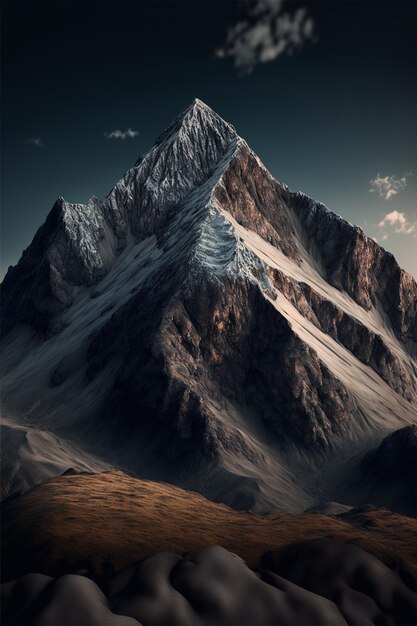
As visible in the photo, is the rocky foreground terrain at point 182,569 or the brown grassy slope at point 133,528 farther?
the brown grassy slope at point 133,528

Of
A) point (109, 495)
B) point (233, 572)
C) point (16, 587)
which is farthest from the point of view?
point (109, 495)

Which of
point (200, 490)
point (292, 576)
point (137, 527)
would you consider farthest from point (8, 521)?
point (200, 490)

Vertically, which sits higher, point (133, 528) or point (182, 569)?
point (182, 569)

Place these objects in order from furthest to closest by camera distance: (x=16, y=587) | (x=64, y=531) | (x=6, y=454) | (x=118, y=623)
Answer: (x=6, y=454) → (x=64, y=531) → (x=16, y=587) → (x=118, y=623)

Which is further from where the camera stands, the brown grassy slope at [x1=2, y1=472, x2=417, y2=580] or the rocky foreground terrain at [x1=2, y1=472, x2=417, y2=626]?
the brown grassy slope at [x1=2, y1=472, x2=417, y2=580]

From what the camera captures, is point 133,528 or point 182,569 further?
point 133,528

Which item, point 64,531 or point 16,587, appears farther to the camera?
point 64,531

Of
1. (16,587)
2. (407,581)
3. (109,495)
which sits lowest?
(16,587)

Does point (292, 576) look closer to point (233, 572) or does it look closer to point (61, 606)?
point (233, 572)
